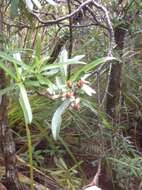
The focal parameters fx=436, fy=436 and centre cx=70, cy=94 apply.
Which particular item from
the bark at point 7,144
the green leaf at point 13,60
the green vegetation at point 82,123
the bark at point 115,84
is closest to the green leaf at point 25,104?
the green leaf at point 13,60

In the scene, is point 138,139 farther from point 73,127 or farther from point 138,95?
point 73,127

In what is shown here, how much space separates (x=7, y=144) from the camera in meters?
1.46

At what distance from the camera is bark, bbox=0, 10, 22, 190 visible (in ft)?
4.58

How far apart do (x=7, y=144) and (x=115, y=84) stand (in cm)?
94

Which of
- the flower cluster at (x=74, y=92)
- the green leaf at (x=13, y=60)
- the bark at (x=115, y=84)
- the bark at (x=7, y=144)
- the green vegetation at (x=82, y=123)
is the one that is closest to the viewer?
the flower cluster at (x=74, y=92)

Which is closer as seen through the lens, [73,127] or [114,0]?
[114,0]

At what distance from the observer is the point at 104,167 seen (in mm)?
2045

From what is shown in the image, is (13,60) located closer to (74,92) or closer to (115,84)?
(74,92)

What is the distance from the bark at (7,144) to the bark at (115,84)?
795 millimetres

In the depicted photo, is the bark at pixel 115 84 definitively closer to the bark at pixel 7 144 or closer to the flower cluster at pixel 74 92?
the bark at pixel 7 144

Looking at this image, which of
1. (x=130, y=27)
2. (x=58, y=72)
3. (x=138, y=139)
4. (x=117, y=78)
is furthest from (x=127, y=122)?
(x=58, y=72)

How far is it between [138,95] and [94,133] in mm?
608

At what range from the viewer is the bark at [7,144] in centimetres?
140

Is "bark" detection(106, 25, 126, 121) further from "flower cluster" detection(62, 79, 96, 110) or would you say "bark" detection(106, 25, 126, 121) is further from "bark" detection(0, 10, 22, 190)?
"flower cluster" detection(62, 79, 96, 110)
